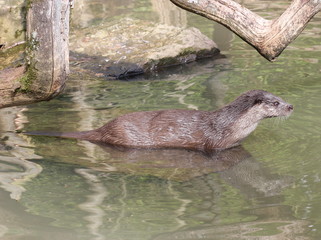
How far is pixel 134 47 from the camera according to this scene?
337 inches

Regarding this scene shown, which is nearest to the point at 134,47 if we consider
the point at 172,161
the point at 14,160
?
the point at 172,161

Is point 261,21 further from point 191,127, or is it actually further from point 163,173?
point 163,173

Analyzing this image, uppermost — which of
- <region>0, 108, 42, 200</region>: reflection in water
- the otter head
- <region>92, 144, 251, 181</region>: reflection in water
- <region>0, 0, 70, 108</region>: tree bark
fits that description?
<region>0, 0, 70, 108</region>: tree bark

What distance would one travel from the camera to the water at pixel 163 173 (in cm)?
385

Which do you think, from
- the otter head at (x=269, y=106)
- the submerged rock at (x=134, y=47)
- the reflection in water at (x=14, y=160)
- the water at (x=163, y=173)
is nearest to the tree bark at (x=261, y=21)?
the otter head at (x=269, y=106)

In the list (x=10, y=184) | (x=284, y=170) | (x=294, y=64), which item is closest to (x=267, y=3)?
(x=294, y=64)

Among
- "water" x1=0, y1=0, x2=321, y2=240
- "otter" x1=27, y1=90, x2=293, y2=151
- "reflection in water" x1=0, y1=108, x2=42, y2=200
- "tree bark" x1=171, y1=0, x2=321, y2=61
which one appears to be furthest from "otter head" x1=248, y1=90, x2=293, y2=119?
"reflection in water" x1=0, y1=108, x2=42, y2=200

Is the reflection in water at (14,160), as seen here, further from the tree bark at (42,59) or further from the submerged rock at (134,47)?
the submerged rock at (134,47)

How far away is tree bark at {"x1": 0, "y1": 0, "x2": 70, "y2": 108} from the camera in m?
4.56

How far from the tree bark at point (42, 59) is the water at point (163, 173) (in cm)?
54

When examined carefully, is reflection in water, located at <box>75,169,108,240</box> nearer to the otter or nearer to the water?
the water

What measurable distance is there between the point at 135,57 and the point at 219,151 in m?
3.02

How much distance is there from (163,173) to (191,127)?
833 millimetres

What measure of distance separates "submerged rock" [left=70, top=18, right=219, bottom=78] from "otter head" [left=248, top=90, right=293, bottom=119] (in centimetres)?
267
